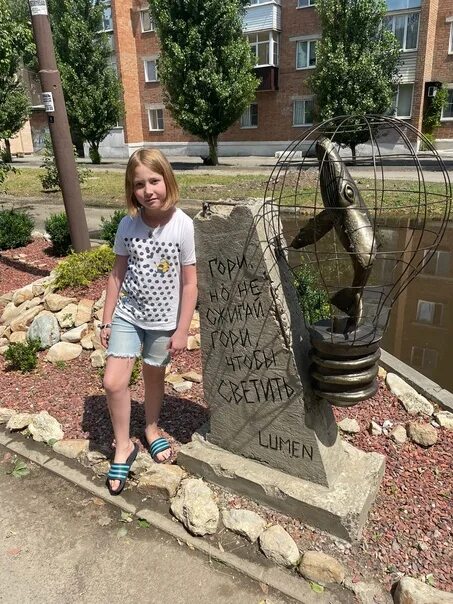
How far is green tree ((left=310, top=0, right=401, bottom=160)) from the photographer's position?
1922 centimetres

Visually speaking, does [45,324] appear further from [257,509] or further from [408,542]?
[408,542]

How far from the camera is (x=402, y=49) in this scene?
77.7ft

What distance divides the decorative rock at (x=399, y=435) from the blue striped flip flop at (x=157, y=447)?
148 centimetres

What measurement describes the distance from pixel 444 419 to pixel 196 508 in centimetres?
185

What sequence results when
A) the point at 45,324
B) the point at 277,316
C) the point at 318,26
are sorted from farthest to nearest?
the point at 318,26 < the point at 45,324 < the point at 277,316

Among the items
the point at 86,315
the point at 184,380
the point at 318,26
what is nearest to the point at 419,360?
the point at 184,380

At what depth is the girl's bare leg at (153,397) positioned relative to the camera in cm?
295

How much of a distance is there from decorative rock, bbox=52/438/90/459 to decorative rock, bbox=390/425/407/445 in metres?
2.02

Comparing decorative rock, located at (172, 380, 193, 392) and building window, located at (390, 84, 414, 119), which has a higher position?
building window, located at (390, 84, 414, 119)

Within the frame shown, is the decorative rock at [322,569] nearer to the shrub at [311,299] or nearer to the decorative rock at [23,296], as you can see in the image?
the shrub at [311,299]

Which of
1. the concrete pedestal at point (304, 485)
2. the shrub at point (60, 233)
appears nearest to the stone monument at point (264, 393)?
the concrete pedestal at point (304, 485)

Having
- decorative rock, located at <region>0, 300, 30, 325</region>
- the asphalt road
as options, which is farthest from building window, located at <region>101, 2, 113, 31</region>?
the asphalt road

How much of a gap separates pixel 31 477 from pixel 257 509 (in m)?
1.44

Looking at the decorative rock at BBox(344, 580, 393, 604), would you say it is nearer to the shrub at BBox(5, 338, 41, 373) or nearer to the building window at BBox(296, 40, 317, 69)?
the shrub at BBox(5, 338, 41, 373)
